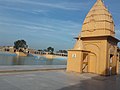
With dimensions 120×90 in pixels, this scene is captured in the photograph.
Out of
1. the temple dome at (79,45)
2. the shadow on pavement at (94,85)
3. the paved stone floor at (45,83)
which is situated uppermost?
the temple dome at (79,45)

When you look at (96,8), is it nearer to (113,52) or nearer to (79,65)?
(113,52)

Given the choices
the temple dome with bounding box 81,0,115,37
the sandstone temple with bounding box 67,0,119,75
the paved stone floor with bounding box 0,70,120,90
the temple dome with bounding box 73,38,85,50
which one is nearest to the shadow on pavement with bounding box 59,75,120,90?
the paved stone floor with bounding box 0,70,120,90

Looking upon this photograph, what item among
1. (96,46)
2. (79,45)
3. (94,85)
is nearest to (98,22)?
(96,46)

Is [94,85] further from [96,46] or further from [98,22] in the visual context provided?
[98,22]

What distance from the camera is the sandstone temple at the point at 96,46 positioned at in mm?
15227

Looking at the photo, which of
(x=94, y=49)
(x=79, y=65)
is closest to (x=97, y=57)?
(x=94, y=49)

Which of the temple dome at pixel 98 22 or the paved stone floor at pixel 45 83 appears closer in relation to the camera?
the paved stone floor at pixel 45 83

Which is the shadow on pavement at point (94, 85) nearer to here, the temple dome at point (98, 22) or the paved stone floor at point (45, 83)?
the paved stone floor at point (45, 83)

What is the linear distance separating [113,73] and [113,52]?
6.40 feet

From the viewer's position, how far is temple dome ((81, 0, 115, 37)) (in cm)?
1592

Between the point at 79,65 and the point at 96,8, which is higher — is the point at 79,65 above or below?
below

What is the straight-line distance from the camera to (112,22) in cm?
1683

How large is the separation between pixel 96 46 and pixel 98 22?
2.14 m

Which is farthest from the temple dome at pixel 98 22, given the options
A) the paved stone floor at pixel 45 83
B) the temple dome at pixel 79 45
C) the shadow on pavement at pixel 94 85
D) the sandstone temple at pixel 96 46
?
the paved stone floor at pixel 45 83
